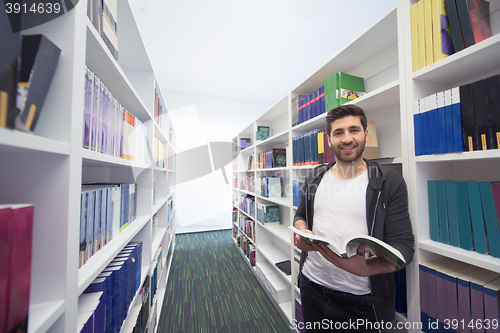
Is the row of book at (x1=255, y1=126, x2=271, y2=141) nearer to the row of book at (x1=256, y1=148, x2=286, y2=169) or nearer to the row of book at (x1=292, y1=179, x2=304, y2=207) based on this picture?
the row of book at (x1=256, y1=148, x2=286, y2=169)

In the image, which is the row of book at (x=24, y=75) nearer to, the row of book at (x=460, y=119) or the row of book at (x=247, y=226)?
the row of book at (x=460, y=119)

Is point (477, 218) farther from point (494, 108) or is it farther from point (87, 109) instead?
point (87, 109)

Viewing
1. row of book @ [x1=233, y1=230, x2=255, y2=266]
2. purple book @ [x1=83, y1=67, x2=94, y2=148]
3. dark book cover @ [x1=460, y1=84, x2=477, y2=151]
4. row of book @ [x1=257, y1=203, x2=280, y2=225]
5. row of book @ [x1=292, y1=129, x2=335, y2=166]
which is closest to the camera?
purple book @ [x1=83, y1=67, x2=94, y2=148]

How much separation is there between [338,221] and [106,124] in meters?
1.22

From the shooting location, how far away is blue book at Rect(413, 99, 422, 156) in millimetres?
873

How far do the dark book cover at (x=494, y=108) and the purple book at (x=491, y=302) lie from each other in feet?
1.67

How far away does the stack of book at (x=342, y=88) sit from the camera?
1.30 metres

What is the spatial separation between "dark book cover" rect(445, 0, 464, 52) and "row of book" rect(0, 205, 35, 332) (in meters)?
1.51

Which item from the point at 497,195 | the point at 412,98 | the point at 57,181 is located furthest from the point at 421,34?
the point at 57,181

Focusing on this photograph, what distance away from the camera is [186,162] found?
14.7 ft

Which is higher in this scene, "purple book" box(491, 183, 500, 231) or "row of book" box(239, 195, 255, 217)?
"purple book" box(491, 183, 500, 231)

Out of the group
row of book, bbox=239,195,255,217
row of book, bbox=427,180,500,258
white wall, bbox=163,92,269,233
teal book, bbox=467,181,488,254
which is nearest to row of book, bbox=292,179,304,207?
row of book, bbox=427,180,500,258

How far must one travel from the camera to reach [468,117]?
73 cm

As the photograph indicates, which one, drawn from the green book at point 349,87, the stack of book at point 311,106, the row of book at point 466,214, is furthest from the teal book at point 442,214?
the stack of book at point 311,106
